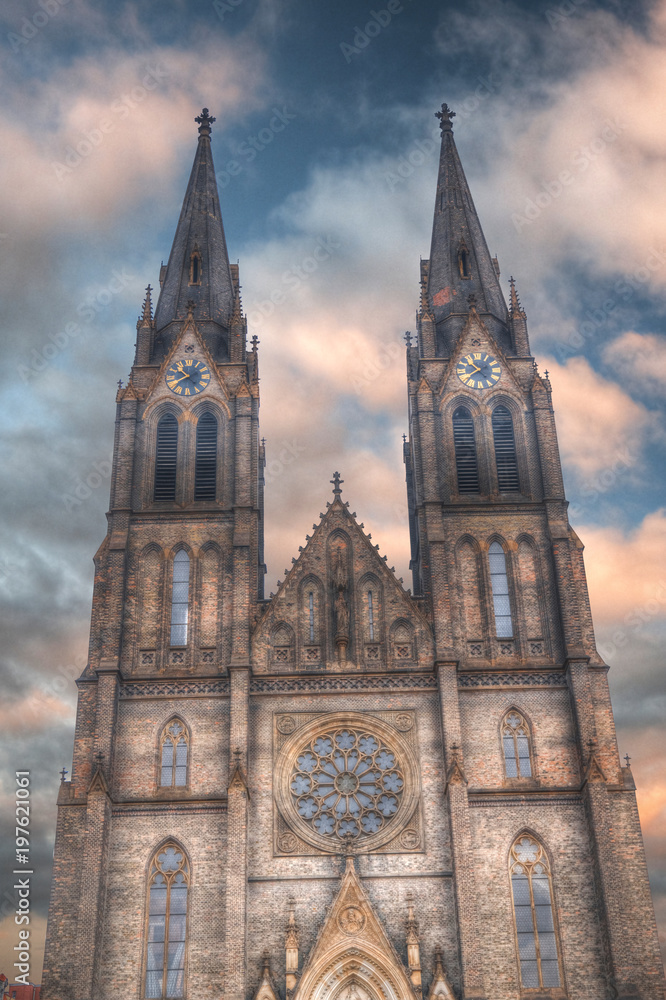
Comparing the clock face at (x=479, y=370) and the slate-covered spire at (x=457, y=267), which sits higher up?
Answer: the slate-covered spire at (x=457, y=267)

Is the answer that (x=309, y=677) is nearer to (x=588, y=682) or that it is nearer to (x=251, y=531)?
(x=251, y=531)

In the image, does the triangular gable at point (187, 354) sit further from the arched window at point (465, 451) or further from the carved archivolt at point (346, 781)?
the carved archivolt at point (346, 781)

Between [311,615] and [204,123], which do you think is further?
[204,123]

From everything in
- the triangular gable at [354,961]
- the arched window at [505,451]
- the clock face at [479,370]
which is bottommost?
the triangular gable at [354,961]

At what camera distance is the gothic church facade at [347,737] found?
3456cm

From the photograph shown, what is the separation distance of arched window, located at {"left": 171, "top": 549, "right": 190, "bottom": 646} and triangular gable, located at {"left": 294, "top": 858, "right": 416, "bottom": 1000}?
36.1ft

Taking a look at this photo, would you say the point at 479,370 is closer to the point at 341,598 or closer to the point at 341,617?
the point at 341,598

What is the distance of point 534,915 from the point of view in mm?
35469

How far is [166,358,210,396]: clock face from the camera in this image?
46.0 m

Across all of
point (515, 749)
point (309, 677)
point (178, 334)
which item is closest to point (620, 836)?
point (515, 749)

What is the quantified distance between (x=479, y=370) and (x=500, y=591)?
1008 cm

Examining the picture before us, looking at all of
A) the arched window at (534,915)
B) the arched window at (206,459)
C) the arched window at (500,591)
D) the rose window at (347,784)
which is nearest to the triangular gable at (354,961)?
the rose window at (347,784)

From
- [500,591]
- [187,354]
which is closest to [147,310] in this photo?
[187,354]

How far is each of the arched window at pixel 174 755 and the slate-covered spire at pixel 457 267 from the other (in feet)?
64.5
